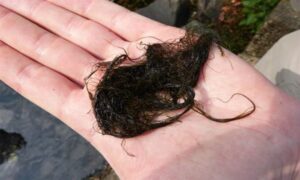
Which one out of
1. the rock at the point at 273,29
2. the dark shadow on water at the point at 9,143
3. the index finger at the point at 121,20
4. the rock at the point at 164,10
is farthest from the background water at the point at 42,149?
the rock at the point at 273,29

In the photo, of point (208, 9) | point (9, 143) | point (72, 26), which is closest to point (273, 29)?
point (208, 9)

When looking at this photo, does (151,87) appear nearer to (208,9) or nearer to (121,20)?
(121,20)

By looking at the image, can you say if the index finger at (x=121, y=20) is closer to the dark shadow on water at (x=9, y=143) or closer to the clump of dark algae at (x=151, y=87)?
the clump of dark algae at (x=151, y=87)

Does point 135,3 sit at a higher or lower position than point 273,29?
lower

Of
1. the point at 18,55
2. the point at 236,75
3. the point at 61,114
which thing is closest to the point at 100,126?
the point at 61,114

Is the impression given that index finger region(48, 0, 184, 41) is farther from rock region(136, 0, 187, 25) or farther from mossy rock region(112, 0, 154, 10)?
mossy rock region(112, 0, 154, 10)

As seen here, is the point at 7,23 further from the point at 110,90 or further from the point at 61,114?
the point at 110,90

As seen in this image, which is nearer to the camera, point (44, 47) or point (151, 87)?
point (151, 87)

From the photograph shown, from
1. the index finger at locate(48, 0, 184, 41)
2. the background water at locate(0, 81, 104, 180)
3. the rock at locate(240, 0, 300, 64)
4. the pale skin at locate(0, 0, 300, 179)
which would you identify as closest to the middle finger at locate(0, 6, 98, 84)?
the pale skin at locate(0, 0, 300, 179)
